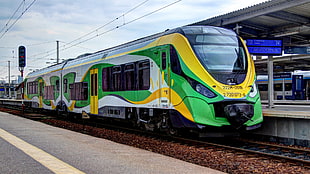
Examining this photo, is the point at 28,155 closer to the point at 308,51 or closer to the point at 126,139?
the point at 126,139

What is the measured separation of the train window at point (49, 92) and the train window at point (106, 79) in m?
Result: 8.96

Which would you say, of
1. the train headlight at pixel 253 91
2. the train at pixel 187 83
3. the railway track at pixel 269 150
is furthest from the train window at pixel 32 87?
the train headlight at pixel 253 91

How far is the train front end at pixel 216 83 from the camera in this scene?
10719 millimetres

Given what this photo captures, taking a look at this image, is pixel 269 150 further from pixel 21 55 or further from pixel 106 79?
pixel 21 55

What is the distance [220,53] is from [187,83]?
4.60ft

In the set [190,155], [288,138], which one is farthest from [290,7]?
[190,155]

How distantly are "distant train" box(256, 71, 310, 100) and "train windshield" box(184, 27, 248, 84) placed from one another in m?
25.8

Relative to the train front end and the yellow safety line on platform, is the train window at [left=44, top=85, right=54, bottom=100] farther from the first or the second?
the train front end

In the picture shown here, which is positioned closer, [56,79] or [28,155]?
[28,155]

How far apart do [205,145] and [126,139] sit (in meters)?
2.90

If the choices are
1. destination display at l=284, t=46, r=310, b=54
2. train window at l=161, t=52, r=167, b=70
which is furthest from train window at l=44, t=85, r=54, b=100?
destination display at l=284, t=46, r=310, b=54

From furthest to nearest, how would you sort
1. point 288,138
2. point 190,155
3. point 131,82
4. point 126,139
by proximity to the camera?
point 131,82 < point 126,139 < point 288,138 < point 190,155

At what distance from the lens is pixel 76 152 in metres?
8.82

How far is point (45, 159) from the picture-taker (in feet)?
25.6
